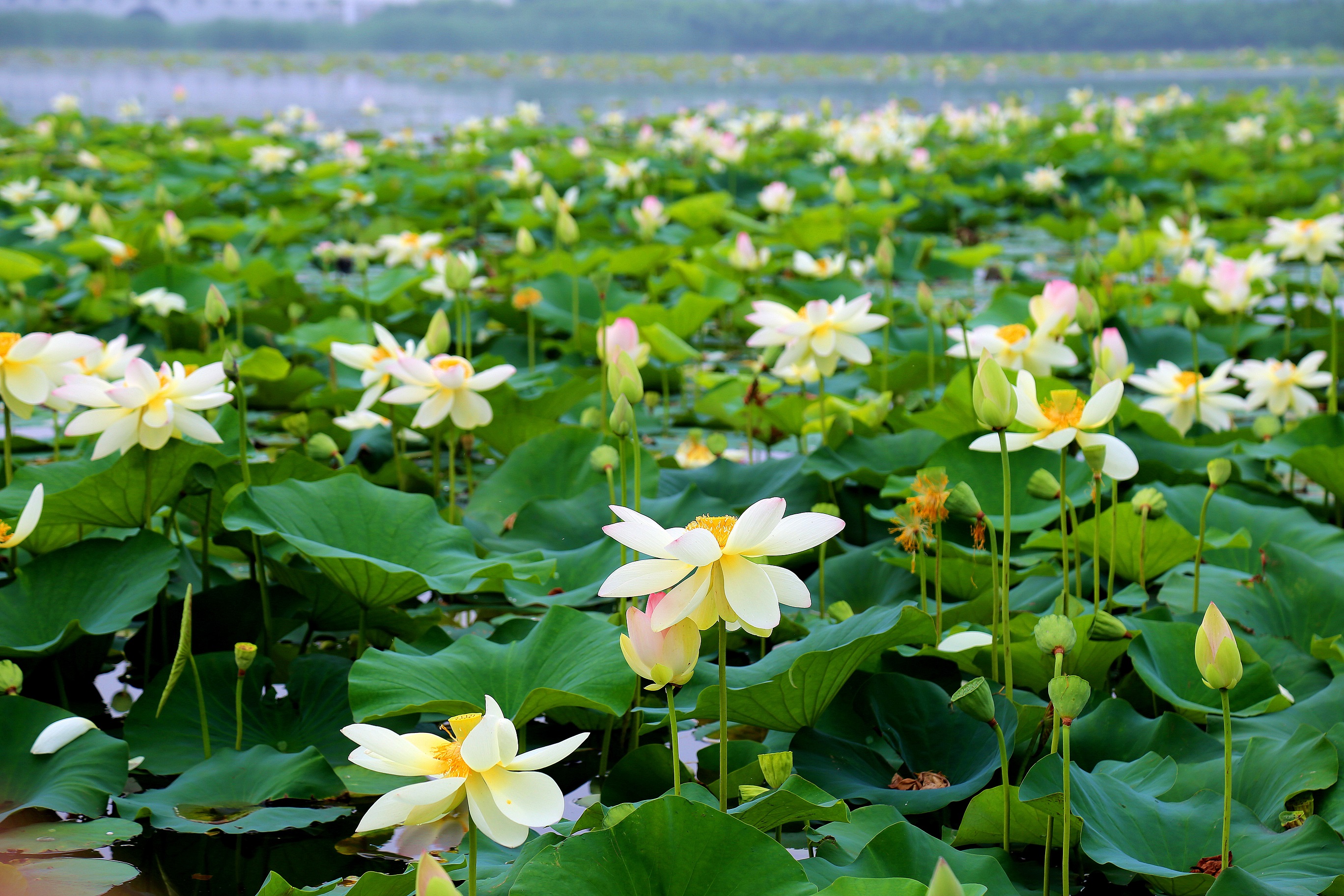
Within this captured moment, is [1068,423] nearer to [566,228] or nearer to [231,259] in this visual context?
[566,228]

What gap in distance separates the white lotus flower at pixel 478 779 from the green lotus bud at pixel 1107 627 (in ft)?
2.55

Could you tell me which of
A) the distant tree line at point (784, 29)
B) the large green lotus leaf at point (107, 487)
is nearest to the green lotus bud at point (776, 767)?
the large green lotus leaf at point (107, 487)

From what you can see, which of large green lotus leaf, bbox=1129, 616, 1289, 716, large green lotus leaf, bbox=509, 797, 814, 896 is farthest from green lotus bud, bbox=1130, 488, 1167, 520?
large green lotus leaf, bbox=509, 797, 814, 896

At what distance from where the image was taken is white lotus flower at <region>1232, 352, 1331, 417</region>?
94.3 inches

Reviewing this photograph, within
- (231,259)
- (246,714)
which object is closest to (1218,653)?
(246,714)

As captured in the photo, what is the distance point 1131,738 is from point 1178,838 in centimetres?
22

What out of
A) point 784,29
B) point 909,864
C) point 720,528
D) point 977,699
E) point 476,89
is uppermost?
point 784,29

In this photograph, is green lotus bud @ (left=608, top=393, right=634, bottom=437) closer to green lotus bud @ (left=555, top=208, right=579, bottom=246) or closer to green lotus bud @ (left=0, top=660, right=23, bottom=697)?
green lotus bud @ (left=0, top=660, right=23, bottom=697)

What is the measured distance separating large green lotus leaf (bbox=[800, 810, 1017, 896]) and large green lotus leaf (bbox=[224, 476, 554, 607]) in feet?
2.13

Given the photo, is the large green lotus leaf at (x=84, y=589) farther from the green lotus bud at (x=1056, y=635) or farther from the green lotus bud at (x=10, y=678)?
the green lotus bud at (x=1056, y=635)

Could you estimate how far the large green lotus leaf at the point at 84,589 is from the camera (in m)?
1.51

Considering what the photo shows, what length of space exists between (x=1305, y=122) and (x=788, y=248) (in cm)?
807

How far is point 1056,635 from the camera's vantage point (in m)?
1.17

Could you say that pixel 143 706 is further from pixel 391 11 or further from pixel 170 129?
pixel 391 11
